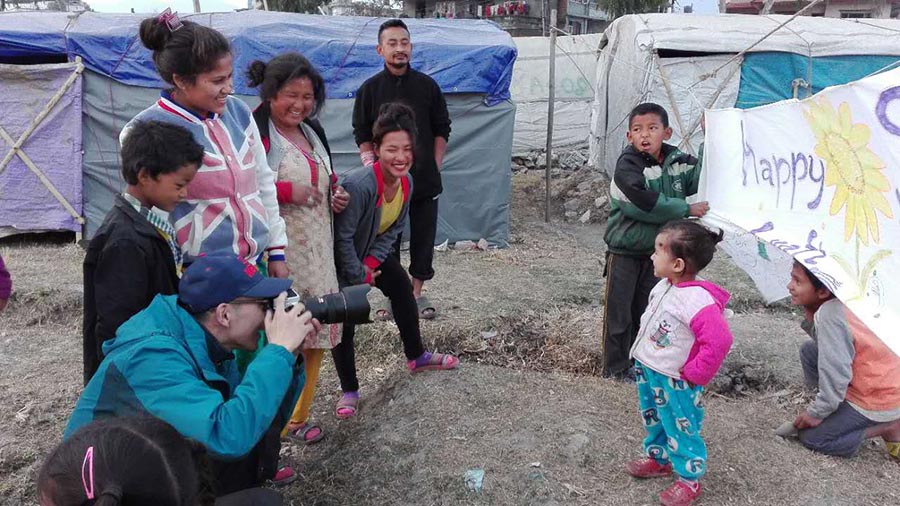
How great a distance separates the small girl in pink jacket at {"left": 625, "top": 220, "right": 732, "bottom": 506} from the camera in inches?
84.4

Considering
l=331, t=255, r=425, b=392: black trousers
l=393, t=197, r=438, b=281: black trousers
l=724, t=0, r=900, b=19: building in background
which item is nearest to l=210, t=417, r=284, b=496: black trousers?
l=331, t=255, r=425, b=392: black trousers

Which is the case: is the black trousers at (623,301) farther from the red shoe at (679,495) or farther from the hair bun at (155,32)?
the hair bun at (155,32)

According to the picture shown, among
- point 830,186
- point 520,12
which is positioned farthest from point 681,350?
point 520,12

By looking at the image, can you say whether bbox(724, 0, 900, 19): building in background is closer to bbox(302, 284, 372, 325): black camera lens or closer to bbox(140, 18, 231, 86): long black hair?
bbox(140, 18, 231, 86): long black hair

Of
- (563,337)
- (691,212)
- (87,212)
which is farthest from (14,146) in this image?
(691,212)

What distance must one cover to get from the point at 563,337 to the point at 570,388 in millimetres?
1107

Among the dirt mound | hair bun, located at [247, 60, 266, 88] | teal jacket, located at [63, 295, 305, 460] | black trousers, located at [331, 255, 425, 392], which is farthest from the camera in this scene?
black trousers, located at [331, 255, 425, 392]

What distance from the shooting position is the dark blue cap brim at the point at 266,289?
1730mm

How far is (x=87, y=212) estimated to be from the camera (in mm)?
6789

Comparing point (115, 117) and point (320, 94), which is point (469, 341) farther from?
point (115, 117)

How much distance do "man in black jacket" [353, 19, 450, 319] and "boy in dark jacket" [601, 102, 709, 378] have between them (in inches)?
54.3

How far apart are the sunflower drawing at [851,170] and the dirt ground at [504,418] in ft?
3.53

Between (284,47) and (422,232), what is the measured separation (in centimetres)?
321

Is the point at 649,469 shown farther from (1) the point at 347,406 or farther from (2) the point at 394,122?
(2) the point at 394,122
